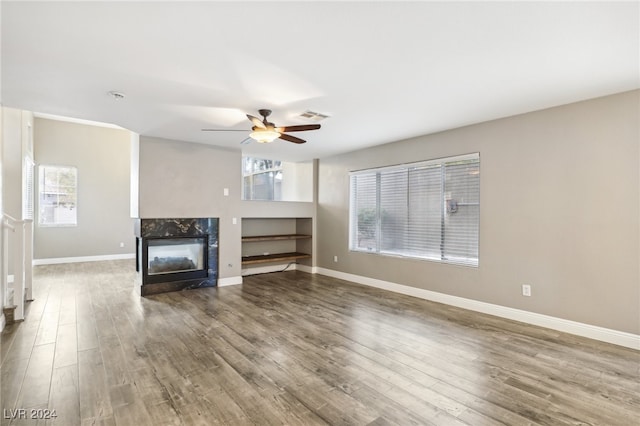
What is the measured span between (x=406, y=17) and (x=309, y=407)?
2.62 meters

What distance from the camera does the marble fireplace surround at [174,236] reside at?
4949 mm

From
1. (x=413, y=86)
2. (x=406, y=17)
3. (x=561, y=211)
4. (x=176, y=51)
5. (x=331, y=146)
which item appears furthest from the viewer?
(x=331, y=146)

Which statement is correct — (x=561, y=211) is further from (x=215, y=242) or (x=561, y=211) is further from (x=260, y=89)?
(x=215, y=242)

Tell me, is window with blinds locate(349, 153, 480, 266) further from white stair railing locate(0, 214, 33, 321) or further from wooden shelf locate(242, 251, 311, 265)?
white stair railing locate(0, 214, 33, 321)

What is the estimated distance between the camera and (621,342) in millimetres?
3078

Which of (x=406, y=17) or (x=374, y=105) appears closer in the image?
(x=406, y=17)

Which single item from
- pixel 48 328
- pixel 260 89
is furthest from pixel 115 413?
pixel 260 89

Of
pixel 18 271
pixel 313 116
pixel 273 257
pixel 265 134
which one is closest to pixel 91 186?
pixel 18 271

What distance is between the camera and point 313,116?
12.7ft

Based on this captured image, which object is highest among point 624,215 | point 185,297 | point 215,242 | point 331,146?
point 331,146

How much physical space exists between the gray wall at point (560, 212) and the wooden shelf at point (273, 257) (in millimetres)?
2980

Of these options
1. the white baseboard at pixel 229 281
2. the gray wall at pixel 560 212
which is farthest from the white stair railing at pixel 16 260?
the gray wall at pixel 560 212

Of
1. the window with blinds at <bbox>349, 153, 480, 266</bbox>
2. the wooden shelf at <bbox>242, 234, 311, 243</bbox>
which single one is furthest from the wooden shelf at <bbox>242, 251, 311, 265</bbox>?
the window with blinds at <bbox>349, 153, 480, 266</bbox>

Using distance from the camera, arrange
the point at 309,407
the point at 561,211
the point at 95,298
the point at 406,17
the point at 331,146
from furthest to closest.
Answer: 1. the point at 331,146
2. the point at 95,298
3. the point at 561,211
4. the point at 309,407
5. the point at 406,17
